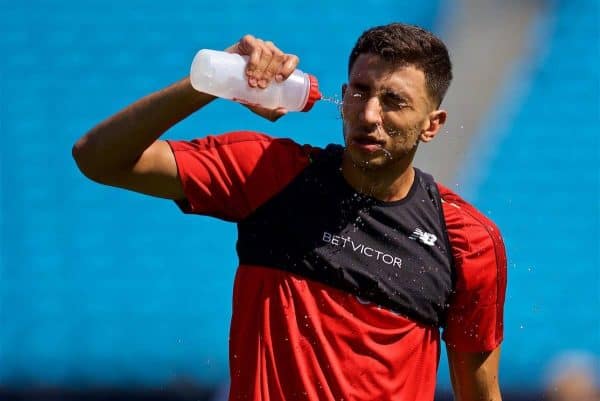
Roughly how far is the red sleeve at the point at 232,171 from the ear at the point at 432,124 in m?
0.41

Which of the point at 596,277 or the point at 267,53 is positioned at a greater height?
the point at 596,277

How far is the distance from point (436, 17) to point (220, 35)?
46.4 inches

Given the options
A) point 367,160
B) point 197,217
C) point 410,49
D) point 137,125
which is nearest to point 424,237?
Answer: point 367,160

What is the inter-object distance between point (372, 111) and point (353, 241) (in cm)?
37

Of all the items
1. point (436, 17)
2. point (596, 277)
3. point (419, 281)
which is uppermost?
point (436, 17)

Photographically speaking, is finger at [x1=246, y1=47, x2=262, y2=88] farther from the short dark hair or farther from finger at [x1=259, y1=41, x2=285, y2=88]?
the short dark hair

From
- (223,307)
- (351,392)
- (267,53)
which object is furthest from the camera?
(223,307)

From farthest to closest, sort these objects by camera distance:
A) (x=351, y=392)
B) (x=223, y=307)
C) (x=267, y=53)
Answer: (x=223, y=307) → (x=351, y=392) → (x=267, y=53)

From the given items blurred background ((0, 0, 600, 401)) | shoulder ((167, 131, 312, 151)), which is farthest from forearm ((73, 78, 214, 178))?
blurred background ((0, 0, 600, 401))

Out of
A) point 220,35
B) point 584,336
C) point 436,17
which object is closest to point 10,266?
point 220,35

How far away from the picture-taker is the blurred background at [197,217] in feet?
19.4

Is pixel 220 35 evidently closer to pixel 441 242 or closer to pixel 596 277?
pixel 596 277

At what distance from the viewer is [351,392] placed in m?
2.99

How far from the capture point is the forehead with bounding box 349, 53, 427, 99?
3104 millimetres
